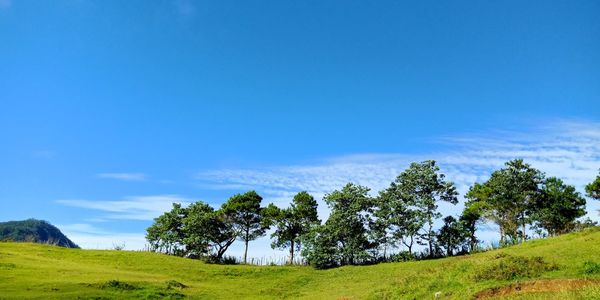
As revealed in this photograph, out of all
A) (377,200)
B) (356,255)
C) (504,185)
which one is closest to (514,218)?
(504,185)

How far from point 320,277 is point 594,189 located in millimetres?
38834

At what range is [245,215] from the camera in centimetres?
7062

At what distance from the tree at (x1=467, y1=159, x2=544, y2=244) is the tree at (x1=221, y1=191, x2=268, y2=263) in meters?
35.6

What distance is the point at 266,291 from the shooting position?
126 feet

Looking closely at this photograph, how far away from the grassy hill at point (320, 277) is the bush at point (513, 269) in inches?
2.0

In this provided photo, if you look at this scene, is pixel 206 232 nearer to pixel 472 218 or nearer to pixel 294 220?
pixel 294 220

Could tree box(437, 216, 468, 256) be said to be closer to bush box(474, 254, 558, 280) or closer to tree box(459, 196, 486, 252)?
tree box(459, 196, 486, 252)

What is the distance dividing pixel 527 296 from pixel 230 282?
34.7 meters

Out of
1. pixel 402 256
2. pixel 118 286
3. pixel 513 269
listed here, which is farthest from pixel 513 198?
pixel 118 286

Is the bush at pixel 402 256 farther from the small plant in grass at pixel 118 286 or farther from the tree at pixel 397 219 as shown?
the small plant in grass at pixel 118 286

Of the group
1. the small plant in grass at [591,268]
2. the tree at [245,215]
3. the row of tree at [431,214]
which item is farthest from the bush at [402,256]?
the small plant in grass at [591,268]

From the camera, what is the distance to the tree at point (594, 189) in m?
55.8

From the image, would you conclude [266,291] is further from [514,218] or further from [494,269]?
[514,218]

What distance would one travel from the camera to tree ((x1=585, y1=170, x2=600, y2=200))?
183 feet
